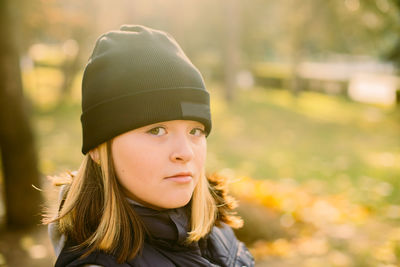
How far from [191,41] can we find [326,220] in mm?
26076

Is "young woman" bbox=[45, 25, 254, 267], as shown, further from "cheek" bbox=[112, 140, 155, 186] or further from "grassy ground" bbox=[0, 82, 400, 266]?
"grassy ground" bbox=[0, 82, 400, 266]

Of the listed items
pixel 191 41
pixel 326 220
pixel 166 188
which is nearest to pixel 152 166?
pixel 166 188

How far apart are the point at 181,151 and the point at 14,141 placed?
4.40 meters

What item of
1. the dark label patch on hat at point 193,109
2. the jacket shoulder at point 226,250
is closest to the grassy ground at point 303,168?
the jacket shoulder at point 226,250

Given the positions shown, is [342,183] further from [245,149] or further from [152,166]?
[152,166]

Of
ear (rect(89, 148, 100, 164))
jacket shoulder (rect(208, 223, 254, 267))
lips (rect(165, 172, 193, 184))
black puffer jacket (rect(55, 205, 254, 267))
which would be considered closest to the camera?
black puffer jacket (rect(55, 205, 254, 267))

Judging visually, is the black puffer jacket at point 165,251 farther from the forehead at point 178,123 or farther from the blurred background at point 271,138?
the blurred background at point 271,138

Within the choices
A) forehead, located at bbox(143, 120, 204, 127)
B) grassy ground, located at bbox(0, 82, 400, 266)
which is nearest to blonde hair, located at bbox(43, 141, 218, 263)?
forehead, located at bbox(143, 120, 204, 127)

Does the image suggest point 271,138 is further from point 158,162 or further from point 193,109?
point 158,162

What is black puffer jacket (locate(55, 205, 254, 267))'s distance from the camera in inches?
62.7

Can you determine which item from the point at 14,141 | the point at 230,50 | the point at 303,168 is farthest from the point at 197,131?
the point at 230,50

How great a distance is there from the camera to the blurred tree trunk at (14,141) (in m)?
5.30

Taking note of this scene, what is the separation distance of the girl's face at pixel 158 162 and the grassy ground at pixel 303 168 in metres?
0.78

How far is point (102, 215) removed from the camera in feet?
5.69
